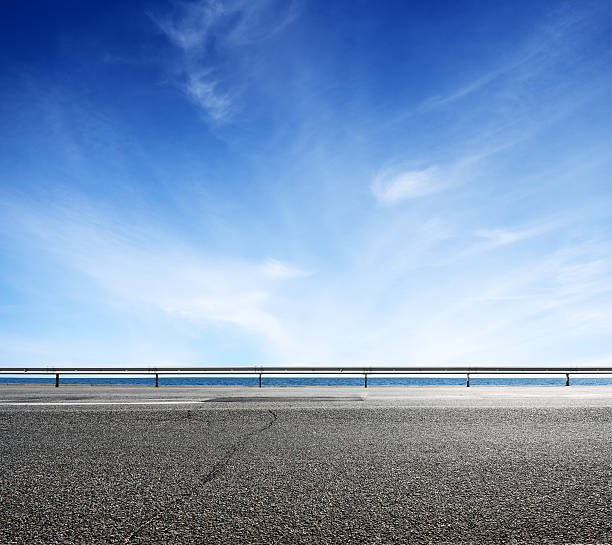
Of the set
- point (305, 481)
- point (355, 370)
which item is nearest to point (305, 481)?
point (305, 481)

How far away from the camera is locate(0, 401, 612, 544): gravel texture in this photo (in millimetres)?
3102

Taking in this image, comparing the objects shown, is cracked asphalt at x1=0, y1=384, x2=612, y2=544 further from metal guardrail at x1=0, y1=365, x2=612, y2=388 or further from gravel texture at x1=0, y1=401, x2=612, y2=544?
metal guardrail at x1=0, y1=365, x2=612, y2=388

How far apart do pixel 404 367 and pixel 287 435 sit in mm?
17463

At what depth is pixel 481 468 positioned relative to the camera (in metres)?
4.54

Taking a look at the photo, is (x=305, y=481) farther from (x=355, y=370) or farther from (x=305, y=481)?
(x=355, y=370)

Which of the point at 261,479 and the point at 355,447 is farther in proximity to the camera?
the point at 355,447

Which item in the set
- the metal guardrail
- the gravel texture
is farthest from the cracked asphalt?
the metal guardrail

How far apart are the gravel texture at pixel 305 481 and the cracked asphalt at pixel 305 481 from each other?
2cm

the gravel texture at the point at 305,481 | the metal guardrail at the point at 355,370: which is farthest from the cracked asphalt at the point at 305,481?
the metal guardrail at the point at 355,370

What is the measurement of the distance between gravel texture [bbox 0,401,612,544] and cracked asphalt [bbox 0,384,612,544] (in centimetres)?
2

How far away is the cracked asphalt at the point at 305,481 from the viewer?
3.10 meters

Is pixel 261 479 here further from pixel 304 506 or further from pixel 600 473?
pixel 600 473

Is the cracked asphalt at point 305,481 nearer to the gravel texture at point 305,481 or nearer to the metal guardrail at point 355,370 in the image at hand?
the gravel texture at point 305,481

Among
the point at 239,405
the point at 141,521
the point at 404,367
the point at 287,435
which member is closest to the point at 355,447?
the point at 287,435
